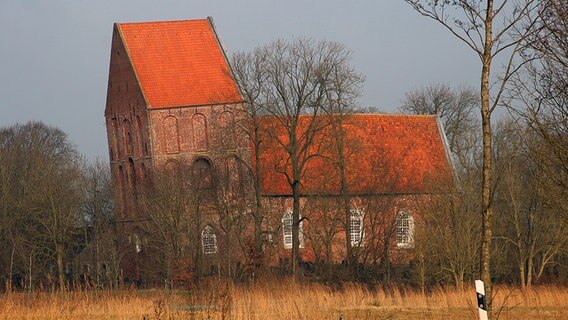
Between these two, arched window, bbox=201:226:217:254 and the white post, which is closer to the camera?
the white post

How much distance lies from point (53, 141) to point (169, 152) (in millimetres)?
25342

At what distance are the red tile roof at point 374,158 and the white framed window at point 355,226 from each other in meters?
1.05

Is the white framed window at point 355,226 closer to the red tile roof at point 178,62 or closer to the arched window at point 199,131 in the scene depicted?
the arched window at point 199,131

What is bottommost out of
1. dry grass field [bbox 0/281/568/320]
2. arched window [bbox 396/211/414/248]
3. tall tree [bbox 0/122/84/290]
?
dry grass field [bbox 0/281/568/320]

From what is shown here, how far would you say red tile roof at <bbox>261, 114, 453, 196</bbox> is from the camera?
5184cm

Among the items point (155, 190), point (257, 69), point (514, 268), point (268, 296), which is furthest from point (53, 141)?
point (268, 296)

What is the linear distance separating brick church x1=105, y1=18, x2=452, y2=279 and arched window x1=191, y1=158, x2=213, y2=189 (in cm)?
8

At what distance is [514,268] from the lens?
4125 centimetres

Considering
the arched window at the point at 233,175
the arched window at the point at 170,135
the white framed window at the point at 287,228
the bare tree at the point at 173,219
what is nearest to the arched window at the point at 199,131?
the arched window at the point at 170,135

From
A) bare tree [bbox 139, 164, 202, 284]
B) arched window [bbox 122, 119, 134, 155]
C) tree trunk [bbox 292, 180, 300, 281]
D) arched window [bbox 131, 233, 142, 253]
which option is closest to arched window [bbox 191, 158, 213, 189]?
bare tree [bbox 139, 164, 202, 284]

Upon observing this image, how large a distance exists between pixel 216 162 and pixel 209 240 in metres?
3.85

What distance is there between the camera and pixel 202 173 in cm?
5544

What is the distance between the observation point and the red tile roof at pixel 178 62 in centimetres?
5655

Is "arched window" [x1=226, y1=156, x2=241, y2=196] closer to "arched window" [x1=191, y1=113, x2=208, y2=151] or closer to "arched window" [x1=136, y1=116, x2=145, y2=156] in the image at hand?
"arched window" [x1=191, y1=113, x2=208, y2=151]
